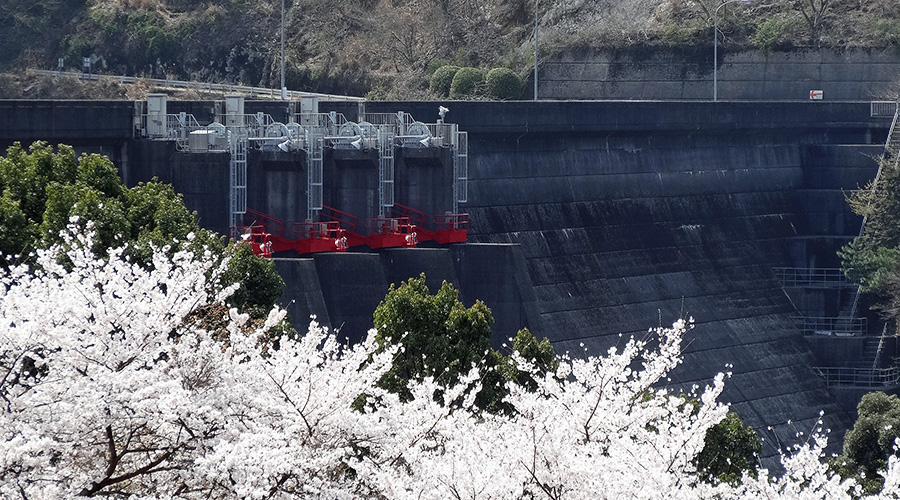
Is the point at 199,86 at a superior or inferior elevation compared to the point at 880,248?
superior

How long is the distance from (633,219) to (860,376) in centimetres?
1040

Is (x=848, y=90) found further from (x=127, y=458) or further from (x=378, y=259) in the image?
(x=127, y=458)

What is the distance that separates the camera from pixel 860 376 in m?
62.2

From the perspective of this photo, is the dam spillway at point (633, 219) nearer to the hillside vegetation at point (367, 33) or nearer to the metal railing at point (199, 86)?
the hillside vegetation at point (367, 33)

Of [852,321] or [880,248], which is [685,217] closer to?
[880,248]

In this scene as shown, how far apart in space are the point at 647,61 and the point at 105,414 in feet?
193

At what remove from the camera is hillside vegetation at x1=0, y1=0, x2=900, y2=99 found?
7644 centimetres

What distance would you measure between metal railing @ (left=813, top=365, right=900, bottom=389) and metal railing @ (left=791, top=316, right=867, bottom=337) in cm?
195

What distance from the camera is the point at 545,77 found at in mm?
74875

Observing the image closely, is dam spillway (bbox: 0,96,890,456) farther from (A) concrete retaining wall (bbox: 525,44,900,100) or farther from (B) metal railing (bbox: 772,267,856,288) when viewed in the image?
(A) concrete retaining wall (bbox: 525,44,900,100)

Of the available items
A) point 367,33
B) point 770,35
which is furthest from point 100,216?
point 367,33

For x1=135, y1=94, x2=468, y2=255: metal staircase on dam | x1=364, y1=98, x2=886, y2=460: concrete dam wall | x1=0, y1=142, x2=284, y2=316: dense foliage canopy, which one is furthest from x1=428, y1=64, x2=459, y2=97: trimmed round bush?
x1=0, y1=142, x2=284, y2=316: dense foliage canopy

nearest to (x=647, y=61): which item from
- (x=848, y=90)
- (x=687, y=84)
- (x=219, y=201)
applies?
(x=687, y=84)

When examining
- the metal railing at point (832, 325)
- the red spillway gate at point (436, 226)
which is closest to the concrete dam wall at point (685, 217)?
the metal railing at point (832, 325)
